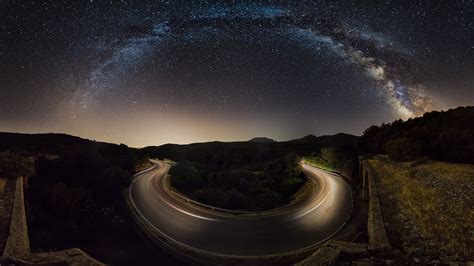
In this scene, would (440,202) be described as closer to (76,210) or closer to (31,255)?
(31,255)

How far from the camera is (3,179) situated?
64.8 ft

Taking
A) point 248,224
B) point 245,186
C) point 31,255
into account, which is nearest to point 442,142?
point 248,224

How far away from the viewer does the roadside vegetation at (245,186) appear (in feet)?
91.3

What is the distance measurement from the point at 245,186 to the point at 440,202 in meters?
24.0

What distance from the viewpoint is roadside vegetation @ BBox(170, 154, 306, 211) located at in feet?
91.3

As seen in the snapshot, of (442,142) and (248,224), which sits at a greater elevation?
(442,142)

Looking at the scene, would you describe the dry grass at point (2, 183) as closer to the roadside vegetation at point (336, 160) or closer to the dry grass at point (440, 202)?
the dry grass at point (440, 202)

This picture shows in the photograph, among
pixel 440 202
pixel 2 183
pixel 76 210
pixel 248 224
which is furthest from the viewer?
pixel 76 210

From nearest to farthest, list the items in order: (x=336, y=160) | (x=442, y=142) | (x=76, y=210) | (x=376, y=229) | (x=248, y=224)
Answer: (x=376, y=229) < (x=248, y=224) < (x=442, y=142) < (x=76, y=210) < (x=336, y=160)

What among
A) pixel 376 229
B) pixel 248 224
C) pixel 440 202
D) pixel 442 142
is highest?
pixel 442 142

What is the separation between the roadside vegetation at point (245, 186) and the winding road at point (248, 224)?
4.54m

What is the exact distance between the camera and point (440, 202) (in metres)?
11.0

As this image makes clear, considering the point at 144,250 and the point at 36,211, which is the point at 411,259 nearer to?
the point at 144,250

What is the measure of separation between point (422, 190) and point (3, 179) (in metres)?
26.1
